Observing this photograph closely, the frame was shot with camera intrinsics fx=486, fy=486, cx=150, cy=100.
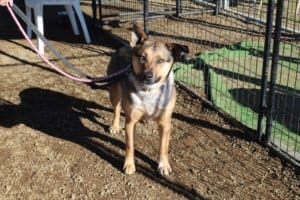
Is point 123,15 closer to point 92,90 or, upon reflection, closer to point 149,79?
point 92,90

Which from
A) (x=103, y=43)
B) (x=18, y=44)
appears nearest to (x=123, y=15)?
(x=103, y=43)

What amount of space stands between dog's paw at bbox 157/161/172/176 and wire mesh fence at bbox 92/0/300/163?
1.11 metres

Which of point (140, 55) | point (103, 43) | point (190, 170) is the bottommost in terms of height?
point (190, 170)

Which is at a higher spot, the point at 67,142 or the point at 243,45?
the point at 243,45

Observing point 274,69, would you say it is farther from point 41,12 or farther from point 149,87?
point 41,12

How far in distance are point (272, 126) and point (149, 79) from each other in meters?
1.73

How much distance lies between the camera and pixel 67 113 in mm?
5625

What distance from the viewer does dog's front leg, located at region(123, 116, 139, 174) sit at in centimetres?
428

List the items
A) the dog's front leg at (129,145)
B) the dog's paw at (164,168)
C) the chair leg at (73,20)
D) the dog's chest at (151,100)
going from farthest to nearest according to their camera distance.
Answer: the chair leg at (73,20), the dog's paw at (164,168), the dog's front leg at (129,145), the dog's chest at (151,100)

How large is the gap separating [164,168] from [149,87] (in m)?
0.81

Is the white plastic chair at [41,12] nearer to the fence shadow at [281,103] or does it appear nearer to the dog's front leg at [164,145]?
the fence shadow at [281,103]

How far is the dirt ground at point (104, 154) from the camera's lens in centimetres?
421

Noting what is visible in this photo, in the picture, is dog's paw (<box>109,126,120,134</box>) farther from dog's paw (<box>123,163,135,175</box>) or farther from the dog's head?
the dog's head

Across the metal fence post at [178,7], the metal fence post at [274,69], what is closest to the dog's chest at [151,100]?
the metal fence post at [274,69]
